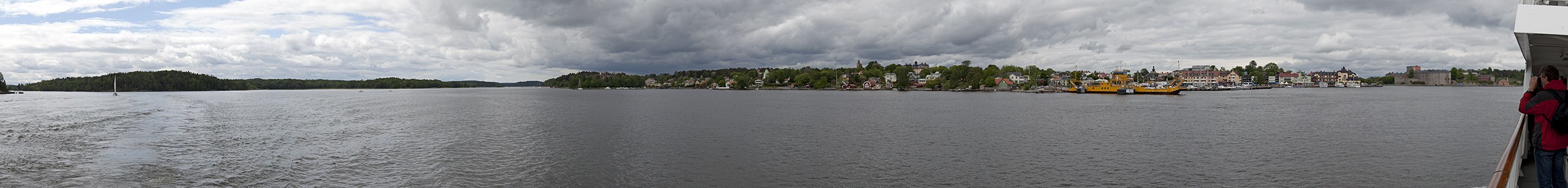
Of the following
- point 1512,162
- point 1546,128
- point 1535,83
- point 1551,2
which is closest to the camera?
point 1551,2

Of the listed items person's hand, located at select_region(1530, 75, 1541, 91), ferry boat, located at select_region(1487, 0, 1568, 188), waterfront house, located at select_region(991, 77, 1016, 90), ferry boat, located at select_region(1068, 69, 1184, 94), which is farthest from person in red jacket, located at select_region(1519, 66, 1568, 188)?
waterfront house, located at select_region(991, 77, 1016, 90)

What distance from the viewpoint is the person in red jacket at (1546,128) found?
5.81 metres

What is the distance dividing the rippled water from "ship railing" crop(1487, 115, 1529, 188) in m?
6.47

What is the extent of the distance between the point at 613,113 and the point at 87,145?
25.0m

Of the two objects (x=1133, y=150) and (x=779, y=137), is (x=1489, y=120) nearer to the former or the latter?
(x=1133, y=150)

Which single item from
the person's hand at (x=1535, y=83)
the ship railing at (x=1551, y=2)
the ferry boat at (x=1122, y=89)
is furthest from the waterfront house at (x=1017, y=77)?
the ship railing at (x=1551, y=2)

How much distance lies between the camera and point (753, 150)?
20172mm

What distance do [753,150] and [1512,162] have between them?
14766 mm

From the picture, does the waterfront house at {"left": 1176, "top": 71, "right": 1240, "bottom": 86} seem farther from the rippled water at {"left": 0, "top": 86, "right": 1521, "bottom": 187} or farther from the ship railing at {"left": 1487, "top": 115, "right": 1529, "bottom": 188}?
the ship railing at {"left": 1487, "top": 115, "right": 1529, "bottom": 188}

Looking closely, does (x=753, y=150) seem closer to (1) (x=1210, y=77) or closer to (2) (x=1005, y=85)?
(2) (x=1005, y=85)

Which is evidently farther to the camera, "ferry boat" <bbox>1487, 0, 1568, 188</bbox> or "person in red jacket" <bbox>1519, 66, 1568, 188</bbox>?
"person in red jacket" <bbox>1519, 66, 1568, 188</bbox>

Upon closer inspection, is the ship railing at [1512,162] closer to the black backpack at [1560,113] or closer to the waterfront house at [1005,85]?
the black backpack at [1560,113]

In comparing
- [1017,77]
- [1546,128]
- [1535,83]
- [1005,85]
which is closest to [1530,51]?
[1535,83]

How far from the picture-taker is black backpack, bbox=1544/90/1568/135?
19.0ft
